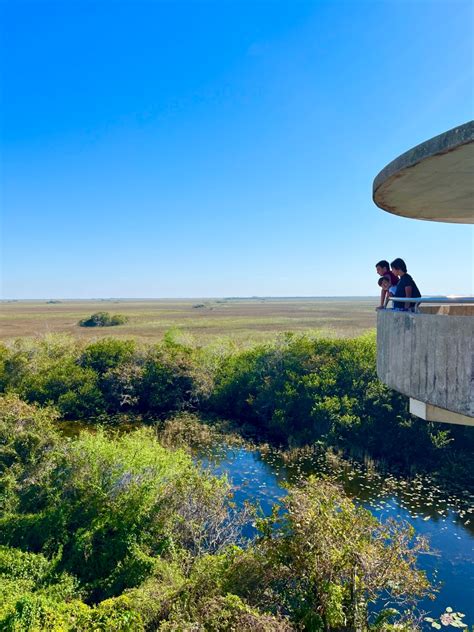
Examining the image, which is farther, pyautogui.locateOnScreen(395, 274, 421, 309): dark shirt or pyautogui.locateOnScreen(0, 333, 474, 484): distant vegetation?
pyautogui.locateOnScreen(0, 333, 474, 484): distant vegetation

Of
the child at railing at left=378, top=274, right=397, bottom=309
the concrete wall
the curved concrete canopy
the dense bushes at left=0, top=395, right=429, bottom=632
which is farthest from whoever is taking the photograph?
the dense bushes at left=0, top=395, right=429, bottom=632

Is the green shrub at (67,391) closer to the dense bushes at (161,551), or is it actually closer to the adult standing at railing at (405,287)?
the dense bushes at (161,551)

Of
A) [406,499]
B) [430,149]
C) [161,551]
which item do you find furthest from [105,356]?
[430,149]

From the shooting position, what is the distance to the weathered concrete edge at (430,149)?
4062 mm

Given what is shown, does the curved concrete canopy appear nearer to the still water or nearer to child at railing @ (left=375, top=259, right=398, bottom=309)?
child at railing @ (left=375, top=259, right=398, bottom=309)

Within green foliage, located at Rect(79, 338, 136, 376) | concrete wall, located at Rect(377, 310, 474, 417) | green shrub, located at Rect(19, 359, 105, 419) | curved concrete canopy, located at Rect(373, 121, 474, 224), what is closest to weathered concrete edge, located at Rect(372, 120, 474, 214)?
curved concrete canopy, located at Rect(373, 121, 474, 224)

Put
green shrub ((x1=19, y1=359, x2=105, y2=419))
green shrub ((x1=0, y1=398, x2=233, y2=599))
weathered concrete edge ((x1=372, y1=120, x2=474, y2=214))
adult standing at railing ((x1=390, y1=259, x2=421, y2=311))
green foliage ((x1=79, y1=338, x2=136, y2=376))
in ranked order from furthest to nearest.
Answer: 1. green foliage ((x1=79, y1=338, x2=136, y2=376))
2. green shrub ((x1=19, y1=359, x2=105, y2=419))
3. green shrub ((x1=0, y1=398, x2=233, y2=599))
4. adult standing at railing ((x1=390, y1=259, x2=421, y2=311))
5. weathered concrete edge ((x1=372, y1=120, x2=474, y2=214))

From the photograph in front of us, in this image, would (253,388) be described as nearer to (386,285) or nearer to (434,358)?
(386,285)

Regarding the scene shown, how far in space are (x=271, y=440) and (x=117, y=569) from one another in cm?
1390

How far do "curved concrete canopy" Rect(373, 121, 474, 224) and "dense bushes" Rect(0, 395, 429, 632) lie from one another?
571cm

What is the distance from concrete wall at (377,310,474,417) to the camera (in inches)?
175

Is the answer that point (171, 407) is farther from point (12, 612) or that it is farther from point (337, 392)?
point (12, 612)

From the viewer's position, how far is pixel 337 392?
23.5m

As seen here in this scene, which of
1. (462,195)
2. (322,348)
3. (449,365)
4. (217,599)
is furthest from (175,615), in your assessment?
(322,348)
